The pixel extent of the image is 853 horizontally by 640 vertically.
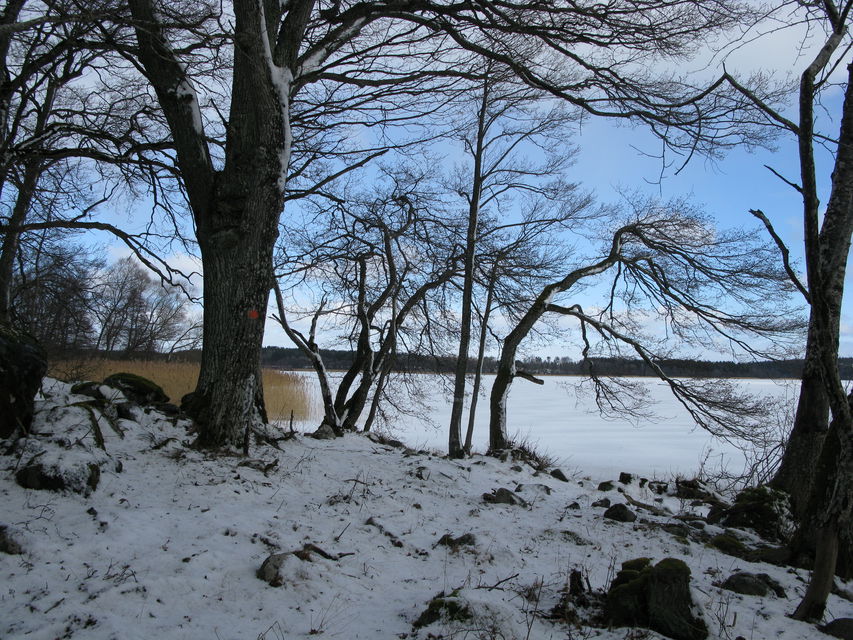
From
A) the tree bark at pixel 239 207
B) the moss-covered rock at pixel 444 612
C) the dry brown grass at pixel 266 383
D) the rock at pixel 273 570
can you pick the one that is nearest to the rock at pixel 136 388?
the tree bark at pixel 239 207

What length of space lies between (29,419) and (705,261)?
9658mm

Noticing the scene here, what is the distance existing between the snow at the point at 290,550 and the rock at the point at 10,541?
3 cm

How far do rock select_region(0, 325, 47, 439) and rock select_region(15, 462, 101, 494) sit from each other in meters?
0.66

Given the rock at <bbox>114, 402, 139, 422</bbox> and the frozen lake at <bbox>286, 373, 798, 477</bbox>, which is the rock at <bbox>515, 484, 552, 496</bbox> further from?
the frozen lake at <bbox>286, 373, 798, 477</bbox>

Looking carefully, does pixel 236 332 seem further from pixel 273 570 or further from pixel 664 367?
pixel 664 367

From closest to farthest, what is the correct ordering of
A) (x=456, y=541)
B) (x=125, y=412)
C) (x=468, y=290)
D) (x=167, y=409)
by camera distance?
(x=456, y=541) < (x=125, y=412) < (x=167, y=409) < (x=468, y=290)

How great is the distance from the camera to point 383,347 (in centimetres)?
984

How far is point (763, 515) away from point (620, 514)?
1.38 meters

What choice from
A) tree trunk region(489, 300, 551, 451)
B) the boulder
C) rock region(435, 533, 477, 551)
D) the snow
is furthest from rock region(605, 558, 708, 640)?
tree trunk region(489, 300, 551, 451)

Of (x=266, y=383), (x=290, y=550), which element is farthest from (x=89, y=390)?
(x=266, y=383)

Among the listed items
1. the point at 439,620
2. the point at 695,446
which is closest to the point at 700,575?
the point at 439,620

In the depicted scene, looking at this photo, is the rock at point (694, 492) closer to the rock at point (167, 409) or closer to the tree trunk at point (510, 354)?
the tree trunk at point (510, 354)

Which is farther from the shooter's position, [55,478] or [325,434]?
[325,434]

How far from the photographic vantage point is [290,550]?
122 inches
